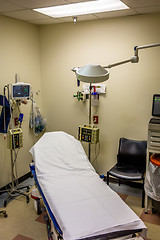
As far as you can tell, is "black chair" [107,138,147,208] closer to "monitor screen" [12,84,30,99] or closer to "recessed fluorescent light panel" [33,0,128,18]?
"monitor screen" [12,84,30,99]

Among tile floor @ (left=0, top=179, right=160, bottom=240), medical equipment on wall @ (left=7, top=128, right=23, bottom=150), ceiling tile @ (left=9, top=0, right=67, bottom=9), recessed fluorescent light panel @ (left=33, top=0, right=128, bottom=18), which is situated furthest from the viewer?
medical equipment on wall @ (left=7, top=128, right=23, bottom=150)

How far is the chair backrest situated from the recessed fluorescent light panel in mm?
1778

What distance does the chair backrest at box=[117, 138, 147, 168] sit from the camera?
3.37m

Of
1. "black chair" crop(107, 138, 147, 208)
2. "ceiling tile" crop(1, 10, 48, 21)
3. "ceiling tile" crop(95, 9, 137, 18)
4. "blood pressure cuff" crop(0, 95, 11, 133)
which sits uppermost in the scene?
"ceiling tile" crop(95, 9, 137, 18)

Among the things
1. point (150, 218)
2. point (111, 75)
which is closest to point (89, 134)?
point (111, 75)

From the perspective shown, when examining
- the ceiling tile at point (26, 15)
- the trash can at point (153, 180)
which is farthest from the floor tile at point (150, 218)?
the ceiling tile at point (26, 15)

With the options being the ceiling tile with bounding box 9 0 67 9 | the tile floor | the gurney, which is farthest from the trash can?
the ceiling tile with bounding box 9 0 67 9

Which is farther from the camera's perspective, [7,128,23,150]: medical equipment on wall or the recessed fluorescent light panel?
[7,128,23,150]: medical equipment on wall

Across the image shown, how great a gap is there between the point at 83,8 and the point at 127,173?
Result: 2167mm

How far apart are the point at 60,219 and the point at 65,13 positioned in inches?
99.0

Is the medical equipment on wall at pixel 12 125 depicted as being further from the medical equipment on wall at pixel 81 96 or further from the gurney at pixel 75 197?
the medical equipment on wall at pixel 81 96

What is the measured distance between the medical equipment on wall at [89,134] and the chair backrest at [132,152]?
0.39 m

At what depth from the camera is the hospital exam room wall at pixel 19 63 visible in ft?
10.8

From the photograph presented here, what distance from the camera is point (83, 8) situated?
117 inches
